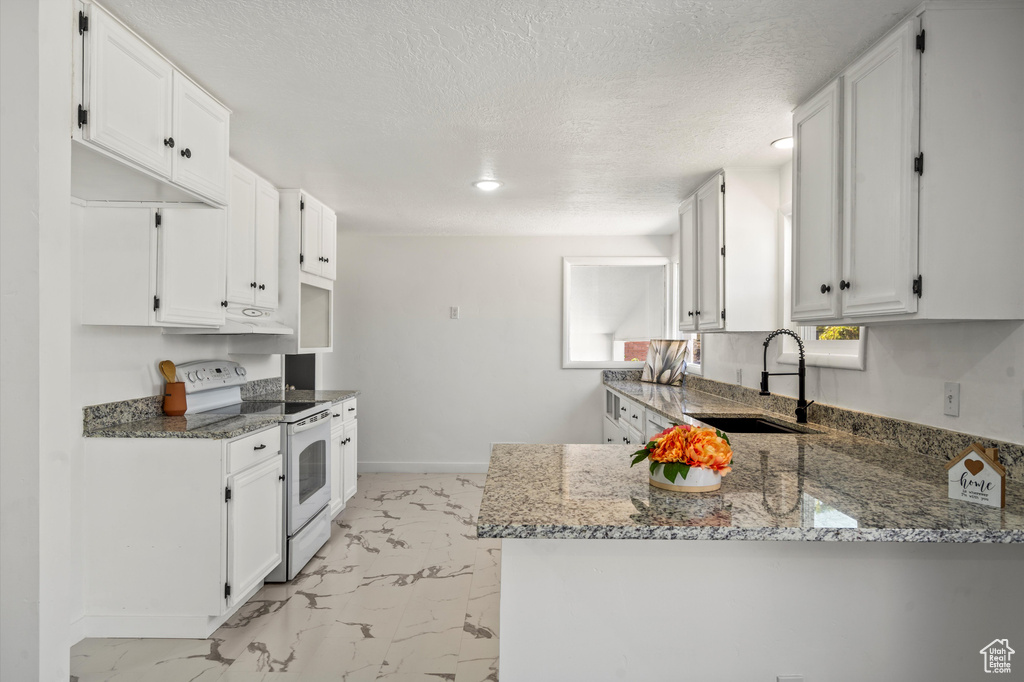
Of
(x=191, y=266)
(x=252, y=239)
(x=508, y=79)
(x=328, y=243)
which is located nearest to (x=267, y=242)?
(x=252, y=239)

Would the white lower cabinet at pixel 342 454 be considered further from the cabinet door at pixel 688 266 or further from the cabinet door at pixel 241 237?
the cabinet door at pixel 688 266

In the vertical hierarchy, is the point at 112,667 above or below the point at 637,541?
below

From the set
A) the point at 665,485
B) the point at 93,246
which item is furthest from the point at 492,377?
the point at 665,485

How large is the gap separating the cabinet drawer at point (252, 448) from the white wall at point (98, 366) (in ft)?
1.85

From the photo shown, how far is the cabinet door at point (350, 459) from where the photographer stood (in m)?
4.14

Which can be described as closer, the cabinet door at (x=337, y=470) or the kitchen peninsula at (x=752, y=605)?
the kitchen peninsula at (x=752, y=605)

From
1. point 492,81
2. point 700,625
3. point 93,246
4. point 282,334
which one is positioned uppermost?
point 492,81

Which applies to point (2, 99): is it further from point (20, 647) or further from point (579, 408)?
point (579, 408)

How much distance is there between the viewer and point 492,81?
7.36ft

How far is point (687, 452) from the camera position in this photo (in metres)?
1.51

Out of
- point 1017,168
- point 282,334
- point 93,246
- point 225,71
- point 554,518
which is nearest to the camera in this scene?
point 554,518

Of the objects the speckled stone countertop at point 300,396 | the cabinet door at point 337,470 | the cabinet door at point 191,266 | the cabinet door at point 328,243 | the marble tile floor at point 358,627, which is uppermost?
the cabinet door at point 328,243

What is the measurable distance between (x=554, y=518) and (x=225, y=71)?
6.55 ft

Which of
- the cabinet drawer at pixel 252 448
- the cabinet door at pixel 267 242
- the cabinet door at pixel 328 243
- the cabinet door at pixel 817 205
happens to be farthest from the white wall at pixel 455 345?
the cabinet door at pixel 817 205
